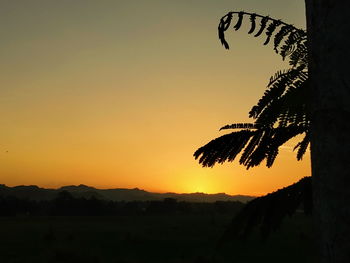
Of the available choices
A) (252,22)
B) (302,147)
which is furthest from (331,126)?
(302,147)

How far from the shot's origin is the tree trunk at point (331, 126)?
3.97 ft

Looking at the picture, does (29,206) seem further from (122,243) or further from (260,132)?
(260,132)

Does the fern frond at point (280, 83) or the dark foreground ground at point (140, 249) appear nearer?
the fern frond at point (280, 83)

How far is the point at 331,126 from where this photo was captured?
1232 mm

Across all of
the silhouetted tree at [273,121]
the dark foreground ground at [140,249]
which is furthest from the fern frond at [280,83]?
the dark foreground ground at [140,249]

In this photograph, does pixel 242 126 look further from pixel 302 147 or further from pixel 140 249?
pixel 140 249

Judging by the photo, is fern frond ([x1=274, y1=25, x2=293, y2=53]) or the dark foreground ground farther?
the dark foreground ground

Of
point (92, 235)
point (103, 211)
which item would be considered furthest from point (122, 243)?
point (103, 211)

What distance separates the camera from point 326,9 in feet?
4.18

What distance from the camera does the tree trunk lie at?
1.21 m

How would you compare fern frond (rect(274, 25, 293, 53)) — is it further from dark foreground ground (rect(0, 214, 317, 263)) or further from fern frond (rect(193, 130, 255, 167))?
dark foreground ground (rect(0, 214, 317, 263))

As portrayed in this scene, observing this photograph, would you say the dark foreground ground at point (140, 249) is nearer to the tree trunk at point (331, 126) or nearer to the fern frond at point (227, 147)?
the fern frond at point (227, 147)

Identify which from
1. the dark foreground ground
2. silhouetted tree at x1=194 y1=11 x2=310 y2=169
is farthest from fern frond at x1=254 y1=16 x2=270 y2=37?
the dark foreground ground

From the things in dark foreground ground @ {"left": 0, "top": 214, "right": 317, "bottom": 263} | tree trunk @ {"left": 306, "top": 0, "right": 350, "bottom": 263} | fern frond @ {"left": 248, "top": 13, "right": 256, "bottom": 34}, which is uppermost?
fern frond @ {"left": 248, "top": 13, "right": 256, "bottom": 34}
